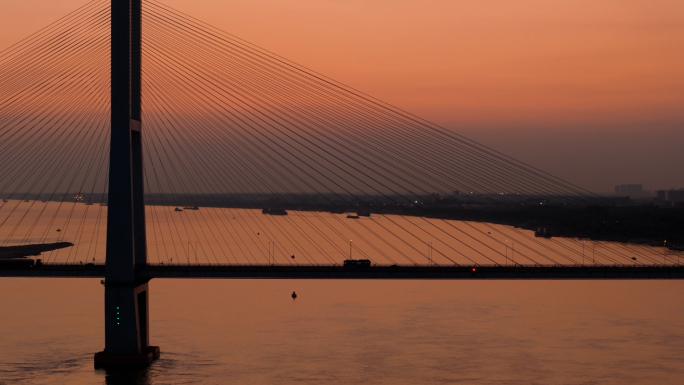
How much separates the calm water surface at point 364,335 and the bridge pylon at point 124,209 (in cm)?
153

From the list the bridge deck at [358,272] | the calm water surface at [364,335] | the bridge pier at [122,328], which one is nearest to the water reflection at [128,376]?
the calm water surface at [364,335]

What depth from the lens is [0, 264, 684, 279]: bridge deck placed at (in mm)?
31781

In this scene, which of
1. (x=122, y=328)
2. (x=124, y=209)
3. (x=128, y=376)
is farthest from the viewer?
(x=122, y=328)

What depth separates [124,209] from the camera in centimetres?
3044

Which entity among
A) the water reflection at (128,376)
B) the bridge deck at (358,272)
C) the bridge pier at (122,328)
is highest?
the bridge deck at (358,272)

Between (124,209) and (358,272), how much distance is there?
908 cm

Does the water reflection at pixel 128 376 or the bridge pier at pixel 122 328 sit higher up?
the bridge pier at pixel 122 328

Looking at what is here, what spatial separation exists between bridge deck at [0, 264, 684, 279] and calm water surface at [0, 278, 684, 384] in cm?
340

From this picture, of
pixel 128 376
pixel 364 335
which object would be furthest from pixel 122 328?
pixel 364 335

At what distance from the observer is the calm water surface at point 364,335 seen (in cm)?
3055

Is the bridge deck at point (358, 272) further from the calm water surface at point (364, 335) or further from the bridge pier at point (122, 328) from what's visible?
the calm water surface at point (364, 335)

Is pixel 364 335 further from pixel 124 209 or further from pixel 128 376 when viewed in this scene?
pixel 124 209

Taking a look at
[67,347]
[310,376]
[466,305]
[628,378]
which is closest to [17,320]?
[67,347]

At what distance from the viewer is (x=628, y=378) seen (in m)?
30.0
